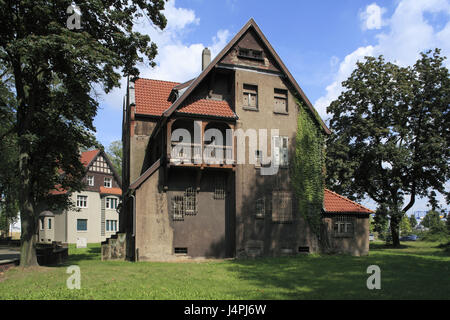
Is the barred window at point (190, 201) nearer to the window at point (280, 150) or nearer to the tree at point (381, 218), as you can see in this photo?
the window at point (280, 150)

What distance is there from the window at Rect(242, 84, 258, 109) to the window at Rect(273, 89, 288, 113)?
137 centimetres

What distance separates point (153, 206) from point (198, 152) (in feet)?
13.2

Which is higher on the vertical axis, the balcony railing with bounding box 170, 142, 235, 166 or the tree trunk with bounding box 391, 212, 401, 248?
the balcony railing with bounding box 170, 142, 235, 166

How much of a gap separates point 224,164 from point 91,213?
31.3m

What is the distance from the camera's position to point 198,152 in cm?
2222

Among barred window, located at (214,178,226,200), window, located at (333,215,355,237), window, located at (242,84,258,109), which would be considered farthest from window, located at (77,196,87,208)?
window, located at (333,215,355,237)

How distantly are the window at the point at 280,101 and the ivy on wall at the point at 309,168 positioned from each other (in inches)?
35.4

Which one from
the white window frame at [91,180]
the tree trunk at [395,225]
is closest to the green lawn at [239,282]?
the tree trunk at [395,225]

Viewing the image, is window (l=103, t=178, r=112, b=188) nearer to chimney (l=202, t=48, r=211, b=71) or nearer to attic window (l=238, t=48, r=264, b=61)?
chimney (l=202, t=48, r=211, b=71)

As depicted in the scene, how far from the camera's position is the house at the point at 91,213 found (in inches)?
1791

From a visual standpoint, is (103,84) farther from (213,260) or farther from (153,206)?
(213,260)

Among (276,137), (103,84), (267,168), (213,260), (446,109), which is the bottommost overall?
(213,260)

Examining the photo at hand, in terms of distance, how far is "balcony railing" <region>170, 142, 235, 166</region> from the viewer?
21312 millimetres
